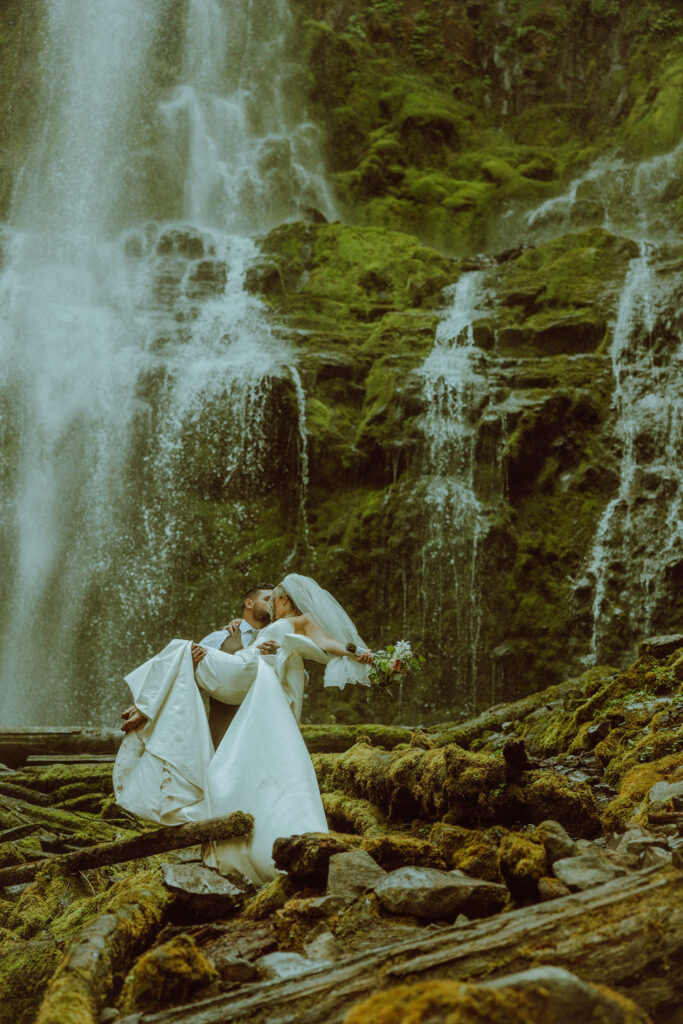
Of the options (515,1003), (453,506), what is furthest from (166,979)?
(453,506)

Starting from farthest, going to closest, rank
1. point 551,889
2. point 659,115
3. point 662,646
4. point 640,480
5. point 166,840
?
point 659,115, point 640,480, point 662,646, point 166,840, point 551,889

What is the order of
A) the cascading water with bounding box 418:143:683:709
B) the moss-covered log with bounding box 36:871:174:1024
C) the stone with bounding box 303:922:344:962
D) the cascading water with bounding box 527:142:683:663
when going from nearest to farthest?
the moss-covered log with bounding box 36:871:174:1024 < the stone with bounding box 303:922:344:962 < the cascading water with bounding box 527:142:683:663 < the cascading water with bounding box 418:143:683:709

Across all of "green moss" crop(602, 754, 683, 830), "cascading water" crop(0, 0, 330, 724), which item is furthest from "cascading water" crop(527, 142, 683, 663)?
"green moss" crop(602, 754, 683, 830)

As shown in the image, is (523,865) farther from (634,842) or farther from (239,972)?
(239,972)

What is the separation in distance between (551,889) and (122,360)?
16.4 meters

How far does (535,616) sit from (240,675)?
10.2 m

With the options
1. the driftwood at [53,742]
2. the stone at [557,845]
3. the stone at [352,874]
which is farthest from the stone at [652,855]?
the driftwood at [53,742]

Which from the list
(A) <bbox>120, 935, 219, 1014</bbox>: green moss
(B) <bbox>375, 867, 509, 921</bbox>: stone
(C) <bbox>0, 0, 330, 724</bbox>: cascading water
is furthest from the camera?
(C) <bbox>0, 0, 330, 724</bbox>: cascading water

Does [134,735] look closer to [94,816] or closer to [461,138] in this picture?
[94,816]

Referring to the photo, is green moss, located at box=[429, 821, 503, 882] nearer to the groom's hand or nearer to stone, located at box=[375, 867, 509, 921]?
stone, located at box=[375, 867, 509, 921]

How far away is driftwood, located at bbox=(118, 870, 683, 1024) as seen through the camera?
212 centimetres

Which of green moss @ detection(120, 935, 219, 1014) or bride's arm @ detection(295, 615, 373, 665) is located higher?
bride's arm @ detection(295, 615, 373, 665)

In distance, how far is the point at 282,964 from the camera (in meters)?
2.85

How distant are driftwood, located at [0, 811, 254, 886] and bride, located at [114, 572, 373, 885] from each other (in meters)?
0.12
